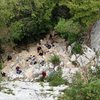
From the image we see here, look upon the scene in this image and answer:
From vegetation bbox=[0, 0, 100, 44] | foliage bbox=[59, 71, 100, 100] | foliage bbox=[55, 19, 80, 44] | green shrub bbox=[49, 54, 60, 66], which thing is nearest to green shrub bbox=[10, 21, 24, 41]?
vegetation bbox=[0, 0, 100, 44]

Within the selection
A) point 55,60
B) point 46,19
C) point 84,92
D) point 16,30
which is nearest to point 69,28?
point 46,19

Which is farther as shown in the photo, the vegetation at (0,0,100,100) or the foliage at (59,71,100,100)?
the vegetation at (0,0,100,100)

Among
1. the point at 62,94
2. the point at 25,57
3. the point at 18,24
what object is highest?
the point at 18,24

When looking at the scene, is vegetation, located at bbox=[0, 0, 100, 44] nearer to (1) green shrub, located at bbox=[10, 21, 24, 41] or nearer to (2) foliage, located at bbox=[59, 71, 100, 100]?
(1) green shrub, located at bbox=[10, 21, 24, 41]

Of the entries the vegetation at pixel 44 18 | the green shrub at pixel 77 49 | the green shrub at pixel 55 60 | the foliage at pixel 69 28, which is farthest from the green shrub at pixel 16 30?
the green shrub at pixel 77 49

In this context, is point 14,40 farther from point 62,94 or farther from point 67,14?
point 62,94

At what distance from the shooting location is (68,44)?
20.9m

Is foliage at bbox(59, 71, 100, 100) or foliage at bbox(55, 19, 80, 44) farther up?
foliage at bbox(55, 19, 80, 44)

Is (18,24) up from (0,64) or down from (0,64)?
up

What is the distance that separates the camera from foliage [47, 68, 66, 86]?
1805 cm

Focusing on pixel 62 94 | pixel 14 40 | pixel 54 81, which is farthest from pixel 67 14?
pixel 62 94

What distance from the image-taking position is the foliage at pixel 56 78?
1805 centimetres

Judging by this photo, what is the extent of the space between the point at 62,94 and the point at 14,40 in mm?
6374

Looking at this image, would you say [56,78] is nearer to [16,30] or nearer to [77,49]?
[77,49]
